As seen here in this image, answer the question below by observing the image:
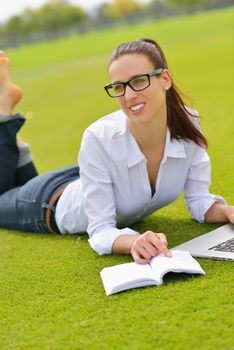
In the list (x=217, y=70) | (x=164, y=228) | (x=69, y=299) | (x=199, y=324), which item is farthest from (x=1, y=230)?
(x=217, y=70)

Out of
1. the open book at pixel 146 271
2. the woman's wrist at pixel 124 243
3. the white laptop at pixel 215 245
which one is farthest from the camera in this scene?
the woman's wrist at pixel 124 243

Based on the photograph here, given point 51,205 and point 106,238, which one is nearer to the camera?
point 106,238

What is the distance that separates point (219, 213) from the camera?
396cm

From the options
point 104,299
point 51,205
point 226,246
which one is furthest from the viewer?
point 51,205

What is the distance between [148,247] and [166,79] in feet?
2.93

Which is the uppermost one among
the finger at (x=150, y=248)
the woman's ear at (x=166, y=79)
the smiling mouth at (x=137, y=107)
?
the woman's ear at (x=166, y=79)

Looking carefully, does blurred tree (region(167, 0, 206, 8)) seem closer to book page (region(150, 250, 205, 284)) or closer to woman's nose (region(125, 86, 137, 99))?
woman's nose (region(125, 86, 137, 99))

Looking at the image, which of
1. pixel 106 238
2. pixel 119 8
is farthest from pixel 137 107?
pixel 119 8

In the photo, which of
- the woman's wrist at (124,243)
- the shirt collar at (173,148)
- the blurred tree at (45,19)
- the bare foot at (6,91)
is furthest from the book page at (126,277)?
the blurred tree at (45,19)

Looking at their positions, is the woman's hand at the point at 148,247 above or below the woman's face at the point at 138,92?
below

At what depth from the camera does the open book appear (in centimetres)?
311

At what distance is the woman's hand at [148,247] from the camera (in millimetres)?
3260

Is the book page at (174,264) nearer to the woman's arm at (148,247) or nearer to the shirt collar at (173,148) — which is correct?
the woman's arm at (148,247)

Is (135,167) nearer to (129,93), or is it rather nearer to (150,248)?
(129,93)
